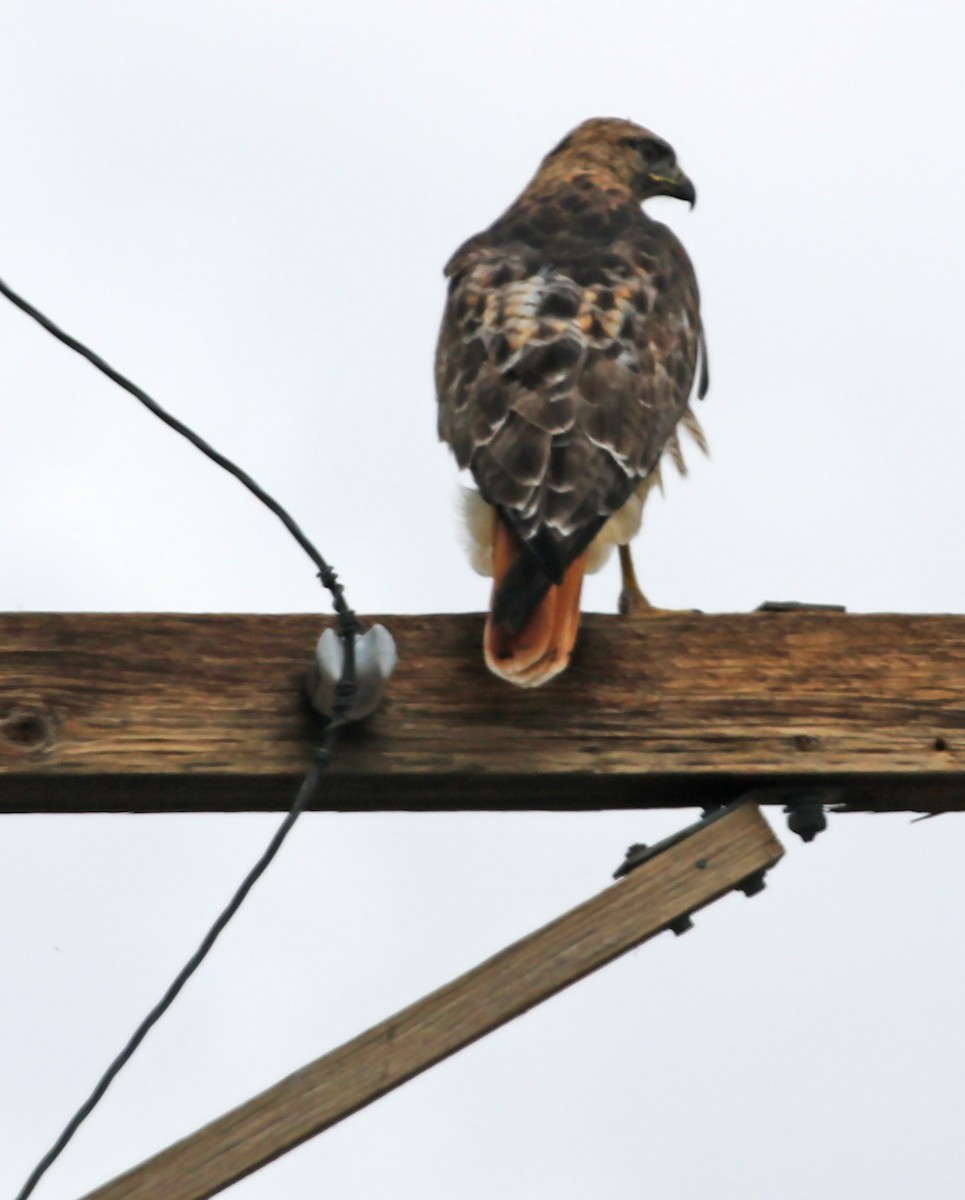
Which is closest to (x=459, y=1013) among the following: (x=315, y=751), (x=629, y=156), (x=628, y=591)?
(x=315, y=751)

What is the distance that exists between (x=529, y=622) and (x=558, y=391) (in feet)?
2.30

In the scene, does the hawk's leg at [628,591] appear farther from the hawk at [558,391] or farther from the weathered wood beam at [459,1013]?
the weathered wood beam at [459,1013]

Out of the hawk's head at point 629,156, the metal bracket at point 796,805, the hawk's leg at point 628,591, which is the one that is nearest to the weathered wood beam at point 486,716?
the metal bracket at point 796,805

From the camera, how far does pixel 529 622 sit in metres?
3.44

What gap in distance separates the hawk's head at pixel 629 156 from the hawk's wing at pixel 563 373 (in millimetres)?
1421

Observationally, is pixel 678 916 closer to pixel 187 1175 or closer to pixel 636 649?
pixel 636 649

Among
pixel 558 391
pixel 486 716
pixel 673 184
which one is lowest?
pixel 486 716

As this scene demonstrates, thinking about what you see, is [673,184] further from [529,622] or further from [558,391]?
[529,622]

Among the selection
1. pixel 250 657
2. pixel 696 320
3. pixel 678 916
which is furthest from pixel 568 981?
pixel 696 320

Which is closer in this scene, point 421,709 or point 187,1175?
point 187,1175

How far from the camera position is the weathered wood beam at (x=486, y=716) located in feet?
10.9

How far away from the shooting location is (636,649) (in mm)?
3479

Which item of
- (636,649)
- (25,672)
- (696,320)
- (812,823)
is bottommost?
(812,823)

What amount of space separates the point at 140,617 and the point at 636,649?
736mm
